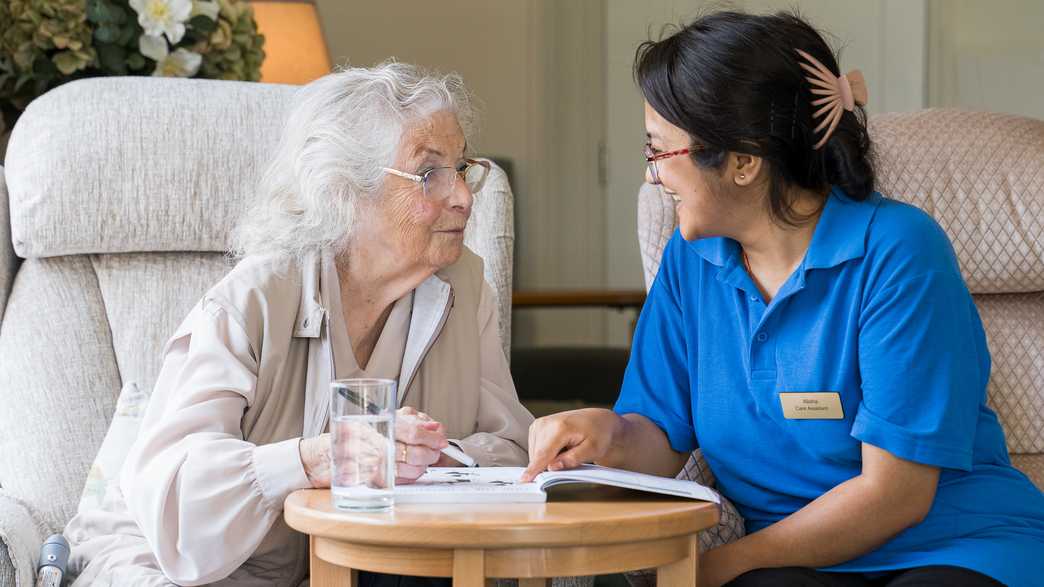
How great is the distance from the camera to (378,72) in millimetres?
1762

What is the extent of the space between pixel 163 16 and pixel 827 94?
58.4 inches

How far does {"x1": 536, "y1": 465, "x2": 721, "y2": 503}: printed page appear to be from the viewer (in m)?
1.31

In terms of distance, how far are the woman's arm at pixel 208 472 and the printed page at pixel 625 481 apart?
30 centimetres

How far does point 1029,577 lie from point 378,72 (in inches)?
42.8

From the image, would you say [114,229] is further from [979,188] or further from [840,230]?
[979,188]

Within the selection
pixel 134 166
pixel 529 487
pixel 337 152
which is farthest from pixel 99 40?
pixel 529 487

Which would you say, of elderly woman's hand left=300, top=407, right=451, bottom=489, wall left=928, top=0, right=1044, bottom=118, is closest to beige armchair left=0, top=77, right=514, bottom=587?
elderly woman's hand left=300, top=407, right=451, bottom=489

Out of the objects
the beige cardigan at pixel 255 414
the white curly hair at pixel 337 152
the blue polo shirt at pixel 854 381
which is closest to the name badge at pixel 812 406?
the blue polo shirt at pixel 854 381

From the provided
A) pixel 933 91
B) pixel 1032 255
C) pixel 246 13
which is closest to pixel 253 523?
pixel 1032 255

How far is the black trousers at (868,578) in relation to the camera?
1.41 m

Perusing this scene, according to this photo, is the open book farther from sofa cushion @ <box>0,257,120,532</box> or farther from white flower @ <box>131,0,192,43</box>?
white flower @ <box>131,0,192,43</box>

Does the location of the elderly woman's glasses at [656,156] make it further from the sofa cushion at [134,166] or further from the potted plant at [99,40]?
the potted plant at [99,40]

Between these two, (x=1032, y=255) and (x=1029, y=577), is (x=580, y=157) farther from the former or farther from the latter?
(x=1029, y=577)

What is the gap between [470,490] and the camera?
1.34 m
